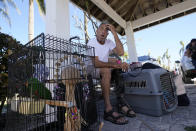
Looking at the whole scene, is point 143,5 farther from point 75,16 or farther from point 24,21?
point 24,21

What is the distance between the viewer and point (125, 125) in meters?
1.07

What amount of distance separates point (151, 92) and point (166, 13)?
3511 mm

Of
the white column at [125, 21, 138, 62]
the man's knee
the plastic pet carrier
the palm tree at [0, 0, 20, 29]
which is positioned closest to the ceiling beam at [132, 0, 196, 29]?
the white column at [125, 21, 138, 62]

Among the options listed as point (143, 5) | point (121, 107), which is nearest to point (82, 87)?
point (121, 107)

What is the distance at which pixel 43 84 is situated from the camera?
82 centimetres

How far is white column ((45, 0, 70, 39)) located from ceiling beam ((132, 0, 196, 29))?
10.4ft

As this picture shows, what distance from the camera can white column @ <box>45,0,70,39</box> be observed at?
4.78 feet

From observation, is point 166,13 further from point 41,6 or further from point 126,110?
point 41,6

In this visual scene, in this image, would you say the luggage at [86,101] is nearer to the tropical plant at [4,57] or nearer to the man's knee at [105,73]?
the man's knee at [105,73]

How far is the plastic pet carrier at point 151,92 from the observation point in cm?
118

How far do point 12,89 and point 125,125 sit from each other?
3.59ft

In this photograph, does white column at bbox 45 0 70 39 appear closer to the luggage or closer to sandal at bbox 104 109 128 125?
the luggage

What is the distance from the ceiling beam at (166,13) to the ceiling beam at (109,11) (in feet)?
1.84

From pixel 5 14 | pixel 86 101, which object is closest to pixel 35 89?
pixel 86 101
